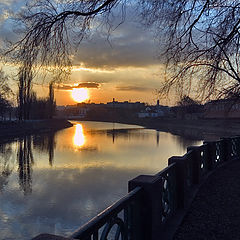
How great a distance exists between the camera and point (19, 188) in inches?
455

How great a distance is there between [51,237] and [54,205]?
8076mm

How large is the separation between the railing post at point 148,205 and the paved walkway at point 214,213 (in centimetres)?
89

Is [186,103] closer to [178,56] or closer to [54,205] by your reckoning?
[178,56]

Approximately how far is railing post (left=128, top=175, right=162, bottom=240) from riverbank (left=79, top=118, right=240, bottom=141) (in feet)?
87.7

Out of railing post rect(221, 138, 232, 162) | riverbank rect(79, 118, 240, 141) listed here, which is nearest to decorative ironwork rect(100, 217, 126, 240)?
railing post rect(221, 138, 232, 162)

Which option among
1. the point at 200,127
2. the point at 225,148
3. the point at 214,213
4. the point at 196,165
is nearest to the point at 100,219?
the point at 214,213

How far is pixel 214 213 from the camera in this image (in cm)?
527

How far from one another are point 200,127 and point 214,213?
58.4 metres

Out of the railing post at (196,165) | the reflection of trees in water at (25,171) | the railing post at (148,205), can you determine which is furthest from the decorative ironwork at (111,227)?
the reflection of trees in water at (25,171)

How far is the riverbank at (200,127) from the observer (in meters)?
41.4

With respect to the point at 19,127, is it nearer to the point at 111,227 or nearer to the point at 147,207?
the point at 147,207

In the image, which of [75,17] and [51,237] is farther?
[75,17]

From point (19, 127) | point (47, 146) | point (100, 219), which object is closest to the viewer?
point (100, 219)

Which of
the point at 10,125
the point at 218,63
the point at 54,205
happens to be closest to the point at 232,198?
the point at 218,63
